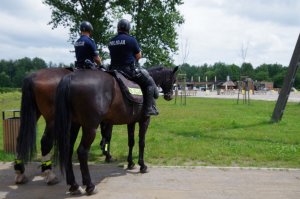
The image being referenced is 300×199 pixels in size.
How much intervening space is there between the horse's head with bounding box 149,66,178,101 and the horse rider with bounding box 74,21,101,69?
1621 mm

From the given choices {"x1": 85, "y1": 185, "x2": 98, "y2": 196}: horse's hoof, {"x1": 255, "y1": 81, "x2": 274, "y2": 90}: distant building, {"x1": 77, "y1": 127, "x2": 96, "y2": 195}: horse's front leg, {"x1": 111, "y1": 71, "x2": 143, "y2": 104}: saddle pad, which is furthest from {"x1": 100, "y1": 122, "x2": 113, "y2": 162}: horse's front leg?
{"x1": 255, "y1": 81, "x2": 274, "y2": 90}: distant building

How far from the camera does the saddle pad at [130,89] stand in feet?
22.0

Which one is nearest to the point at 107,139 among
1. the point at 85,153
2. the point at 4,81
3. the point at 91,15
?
the point at 85,153

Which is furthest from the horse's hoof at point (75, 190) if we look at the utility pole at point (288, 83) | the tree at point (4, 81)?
the tree at point (4, 81)

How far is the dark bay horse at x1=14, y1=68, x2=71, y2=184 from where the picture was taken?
6.37m

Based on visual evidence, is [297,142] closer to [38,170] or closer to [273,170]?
[273,170]

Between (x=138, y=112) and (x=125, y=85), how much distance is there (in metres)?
0.83

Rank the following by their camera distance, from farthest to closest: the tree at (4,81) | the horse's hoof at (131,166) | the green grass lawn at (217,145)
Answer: the tree at (4,81), the green grass lawn at (217,145), the horse's hoof at (131,166)

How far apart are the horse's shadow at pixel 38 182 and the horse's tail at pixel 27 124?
542 millimetres

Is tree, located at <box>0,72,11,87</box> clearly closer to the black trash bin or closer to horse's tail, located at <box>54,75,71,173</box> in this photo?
the black trash bin

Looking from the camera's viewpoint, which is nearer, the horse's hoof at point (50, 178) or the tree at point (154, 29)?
the horse's hoof at point (50, 178)

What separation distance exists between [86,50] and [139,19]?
28.2 meters

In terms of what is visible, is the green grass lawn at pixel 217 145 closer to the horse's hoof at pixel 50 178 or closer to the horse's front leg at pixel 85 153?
the horse's hoof at pixel 50 178

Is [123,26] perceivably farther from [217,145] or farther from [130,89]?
[217,145]
